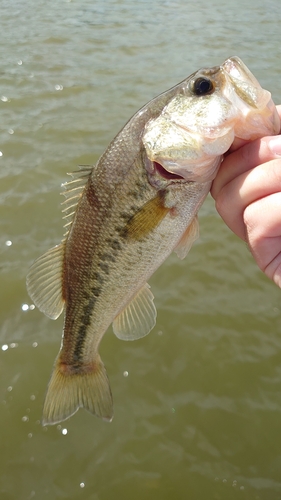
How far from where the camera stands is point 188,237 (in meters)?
2.07

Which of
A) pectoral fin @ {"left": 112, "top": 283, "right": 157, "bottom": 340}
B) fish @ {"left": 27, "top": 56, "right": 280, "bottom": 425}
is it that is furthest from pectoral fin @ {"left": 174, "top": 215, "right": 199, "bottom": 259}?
pectoral fin @ {"left": 112, "top": 283, "right": 157, "bottom": 340}

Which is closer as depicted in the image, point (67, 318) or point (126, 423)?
point (67, 318)

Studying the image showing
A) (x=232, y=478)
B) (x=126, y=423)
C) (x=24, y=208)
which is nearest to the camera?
(x=232, y=478)

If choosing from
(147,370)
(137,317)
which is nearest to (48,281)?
(137,317)

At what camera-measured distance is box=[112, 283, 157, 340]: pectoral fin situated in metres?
2.32

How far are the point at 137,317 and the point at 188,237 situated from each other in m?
0.59

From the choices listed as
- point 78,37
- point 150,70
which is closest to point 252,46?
point 150,70

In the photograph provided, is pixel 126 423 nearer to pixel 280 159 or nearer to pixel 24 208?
pixel 280 159

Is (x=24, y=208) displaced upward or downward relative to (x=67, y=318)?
downward

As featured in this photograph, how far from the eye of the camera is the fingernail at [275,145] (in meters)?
1.60

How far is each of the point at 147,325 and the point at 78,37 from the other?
9.70 meters

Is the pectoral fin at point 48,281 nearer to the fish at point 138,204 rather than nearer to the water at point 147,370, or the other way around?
the fish at point 138,204

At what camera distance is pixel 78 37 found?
33.0 feet

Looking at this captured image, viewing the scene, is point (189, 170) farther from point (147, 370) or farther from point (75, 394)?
point (147, 370)
